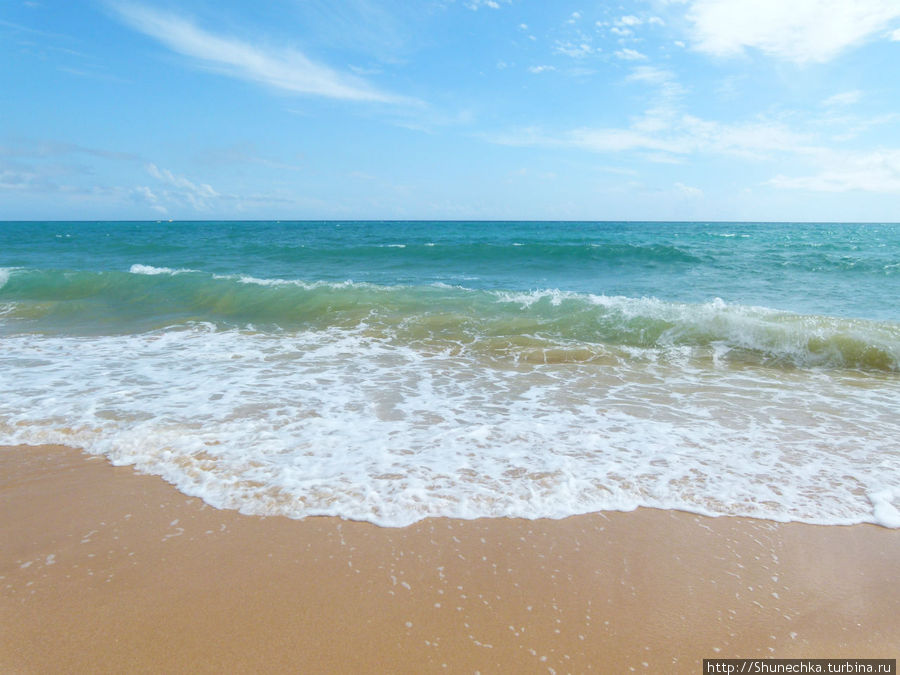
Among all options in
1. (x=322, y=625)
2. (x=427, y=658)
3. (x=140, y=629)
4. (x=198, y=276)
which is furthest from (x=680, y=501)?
(x=198, y=276)

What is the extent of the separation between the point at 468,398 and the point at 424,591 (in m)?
3.15

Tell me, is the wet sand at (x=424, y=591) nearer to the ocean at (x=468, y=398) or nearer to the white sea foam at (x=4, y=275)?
the ocean at (x=468, y=398)

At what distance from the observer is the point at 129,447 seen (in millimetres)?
4156

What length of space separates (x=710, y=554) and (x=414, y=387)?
3.73 meters

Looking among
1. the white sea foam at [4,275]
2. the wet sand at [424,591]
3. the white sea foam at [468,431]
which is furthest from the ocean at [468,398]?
the white sea foam at [4,275]

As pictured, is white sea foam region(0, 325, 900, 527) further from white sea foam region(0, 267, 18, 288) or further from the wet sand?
white sea foam region(0, 267, 18, 288)

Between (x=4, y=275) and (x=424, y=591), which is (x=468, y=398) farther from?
(x=4, y=275)

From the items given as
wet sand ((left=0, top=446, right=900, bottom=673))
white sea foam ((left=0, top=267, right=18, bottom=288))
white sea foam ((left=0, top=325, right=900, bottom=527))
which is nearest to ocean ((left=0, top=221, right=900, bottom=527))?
white sea foam ((left=0, top=325, right=900, bottom=527))

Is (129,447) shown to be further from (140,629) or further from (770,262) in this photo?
(770,262)

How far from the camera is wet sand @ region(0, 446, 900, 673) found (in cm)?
220

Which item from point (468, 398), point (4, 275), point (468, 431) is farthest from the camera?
point (4, 275)

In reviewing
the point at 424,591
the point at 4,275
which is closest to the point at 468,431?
the point at 424,591

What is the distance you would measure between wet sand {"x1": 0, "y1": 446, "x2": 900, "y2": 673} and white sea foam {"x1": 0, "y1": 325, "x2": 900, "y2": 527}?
0.90ft

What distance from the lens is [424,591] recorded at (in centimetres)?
258
